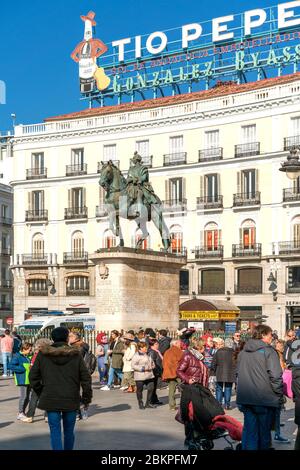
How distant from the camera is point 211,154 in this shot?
62562mm

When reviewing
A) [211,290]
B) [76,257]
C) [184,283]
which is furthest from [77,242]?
[211,290]

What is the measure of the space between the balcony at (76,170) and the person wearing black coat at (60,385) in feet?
188

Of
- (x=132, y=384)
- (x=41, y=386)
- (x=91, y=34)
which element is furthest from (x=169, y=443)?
(x=91, y=34)

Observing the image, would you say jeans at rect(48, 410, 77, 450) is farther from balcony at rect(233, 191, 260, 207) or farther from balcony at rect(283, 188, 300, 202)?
balcony at rect(233, 191, 260, 207)

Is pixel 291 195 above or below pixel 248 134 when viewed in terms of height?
below

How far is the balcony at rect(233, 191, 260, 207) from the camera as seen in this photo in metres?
60.1

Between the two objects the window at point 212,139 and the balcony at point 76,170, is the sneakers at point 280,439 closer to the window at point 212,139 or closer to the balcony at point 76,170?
the window at point 212,139

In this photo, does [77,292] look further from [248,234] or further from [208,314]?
[208,314]

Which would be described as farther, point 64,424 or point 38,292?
point 38,292

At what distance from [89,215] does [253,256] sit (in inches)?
560

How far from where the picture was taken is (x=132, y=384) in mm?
23438

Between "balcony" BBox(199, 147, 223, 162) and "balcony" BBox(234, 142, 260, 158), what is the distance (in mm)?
1268

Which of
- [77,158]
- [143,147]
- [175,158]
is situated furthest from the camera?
[77,158]

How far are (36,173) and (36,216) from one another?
352cm
